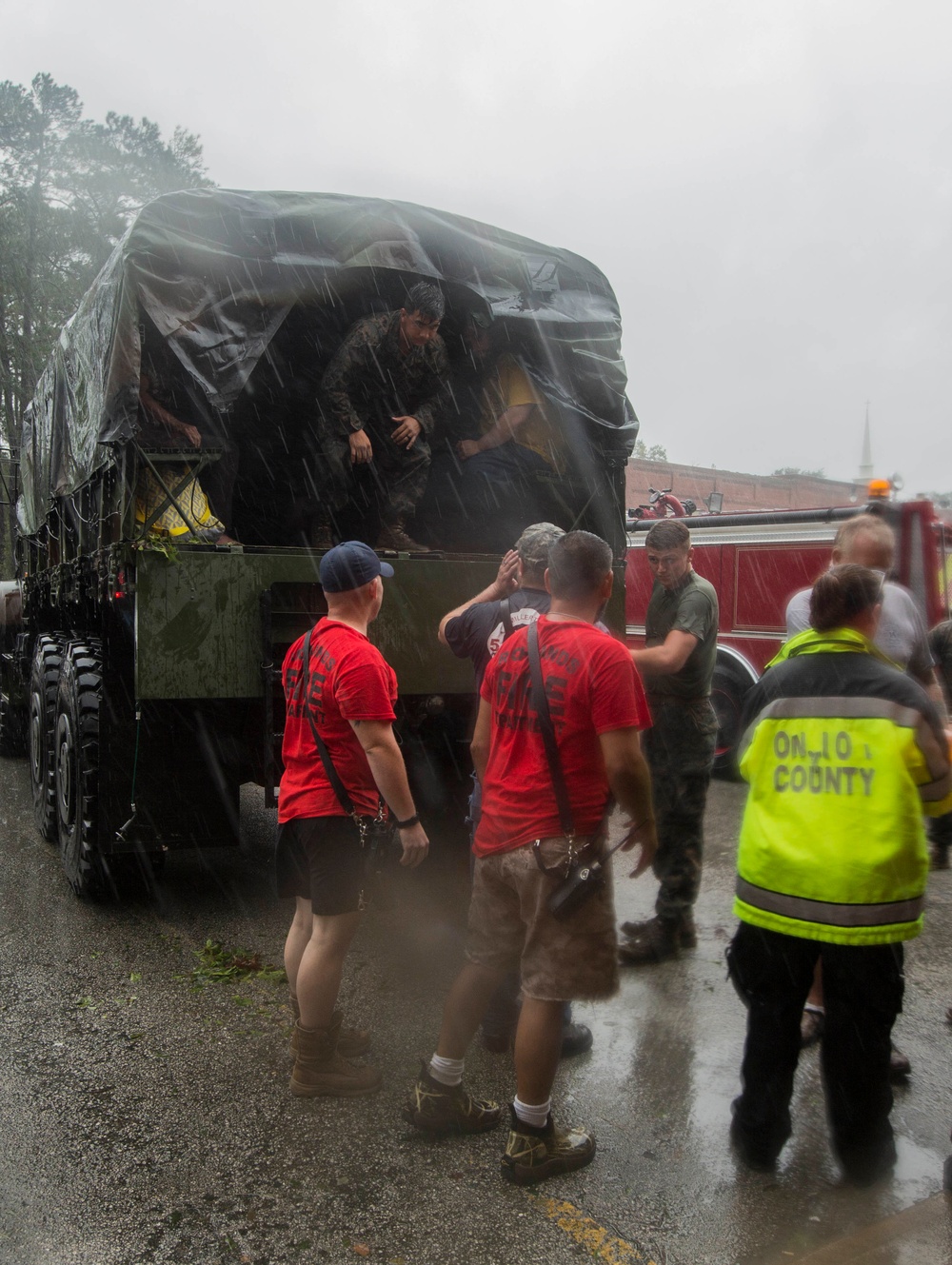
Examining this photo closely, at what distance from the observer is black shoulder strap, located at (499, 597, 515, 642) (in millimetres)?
3771

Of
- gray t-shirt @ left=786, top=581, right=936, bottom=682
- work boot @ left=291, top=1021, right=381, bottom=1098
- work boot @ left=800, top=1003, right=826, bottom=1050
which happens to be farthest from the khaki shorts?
gray t-shirt @ left=786, top=581, right=936, bottom=682

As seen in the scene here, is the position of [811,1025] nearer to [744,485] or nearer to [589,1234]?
[589,1234]

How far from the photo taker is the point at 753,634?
376 inches

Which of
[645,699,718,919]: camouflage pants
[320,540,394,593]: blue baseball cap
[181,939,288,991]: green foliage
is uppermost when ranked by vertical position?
[320,540,394,593]: blue baseball cap

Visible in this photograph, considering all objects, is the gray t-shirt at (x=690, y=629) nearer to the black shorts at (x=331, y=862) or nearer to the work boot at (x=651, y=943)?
the work boot at (x=651, y=943)

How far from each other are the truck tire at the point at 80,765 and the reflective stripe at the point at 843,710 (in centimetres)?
338

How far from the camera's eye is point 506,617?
149 inches

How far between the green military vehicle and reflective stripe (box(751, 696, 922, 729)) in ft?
7.68

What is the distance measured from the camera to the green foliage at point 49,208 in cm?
2948

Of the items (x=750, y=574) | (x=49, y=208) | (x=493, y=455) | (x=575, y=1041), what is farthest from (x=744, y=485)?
(x=575, y=1041)

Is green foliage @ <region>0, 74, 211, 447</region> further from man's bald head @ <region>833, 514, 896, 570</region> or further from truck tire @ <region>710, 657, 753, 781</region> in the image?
man's bald head @ <region>833, 514, 896, 570</region>

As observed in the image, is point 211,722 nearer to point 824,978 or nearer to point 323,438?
point 323,438

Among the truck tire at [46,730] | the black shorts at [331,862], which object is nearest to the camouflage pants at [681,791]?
the black shorts at [331,862]

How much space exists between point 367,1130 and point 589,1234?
2.75ft
